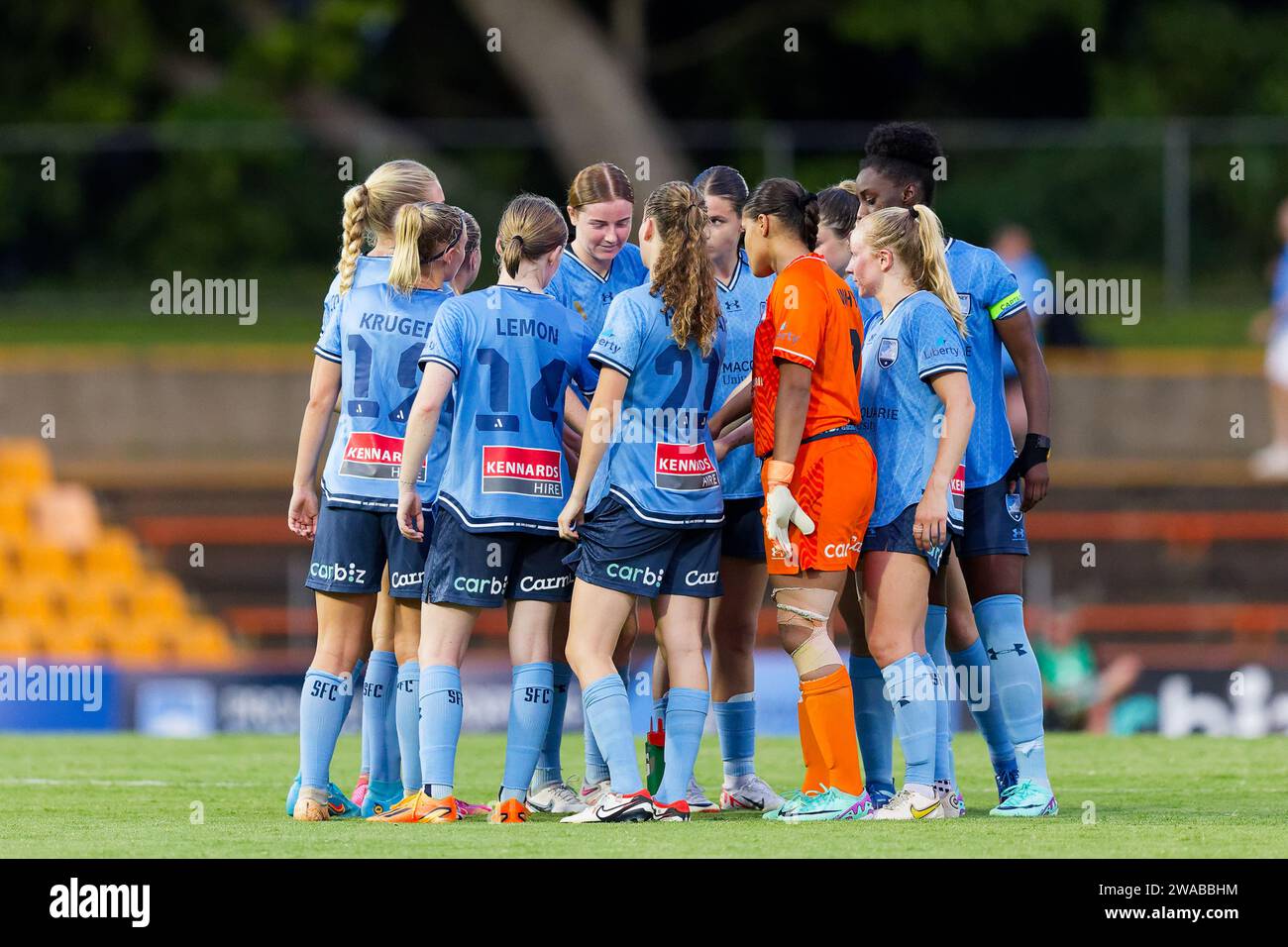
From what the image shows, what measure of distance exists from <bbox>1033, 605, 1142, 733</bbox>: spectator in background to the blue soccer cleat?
6.79m

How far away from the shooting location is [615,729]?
23.5 feet

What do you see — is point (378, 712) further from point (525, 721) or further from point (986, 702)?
point (986, 702)

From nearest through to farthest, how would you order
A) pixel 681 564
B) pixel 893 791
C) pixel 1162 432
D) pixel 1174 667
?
1. pixel 681 564
2. pixel 893 791
3. pixel 1174 667
4. pixel 1162 432

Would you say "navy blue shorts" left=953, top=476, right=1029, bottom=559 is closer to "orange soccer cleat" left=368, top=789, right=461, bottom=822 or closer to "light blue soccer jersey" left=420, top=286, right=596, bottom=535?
"light blue soccer jersey" left=420, top=286, right=596, bottom=535

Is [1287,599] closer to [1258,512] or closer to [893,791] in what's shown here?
[1258,512]

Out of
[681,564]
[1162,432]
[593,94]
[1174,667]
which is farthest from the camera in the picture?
[593,94]

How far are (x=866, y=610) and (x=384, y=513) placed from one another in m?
1.79

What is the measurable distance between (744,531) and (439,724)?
1410mm

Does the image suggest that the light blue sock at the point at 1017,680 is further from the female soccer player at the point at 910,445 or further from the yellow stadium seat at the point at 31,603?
the yellow stadium seat at the point at 31,603

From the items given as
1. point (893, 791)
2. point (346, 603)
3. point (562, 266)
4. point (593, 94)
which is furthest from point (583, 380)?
point (593, 94)

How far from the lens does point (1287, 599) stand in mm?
17578

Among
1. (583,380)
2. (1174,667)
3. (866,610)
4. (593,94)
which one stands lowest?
(1174,667)

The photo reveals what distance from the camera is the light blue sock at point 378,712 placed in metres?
7.87

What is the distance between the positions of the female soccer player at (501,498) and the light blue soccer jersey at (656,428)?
0.95 feet
